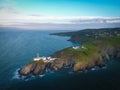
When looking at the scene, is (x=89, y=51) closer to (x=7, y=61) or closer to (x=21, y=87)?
(x=7, y=61)

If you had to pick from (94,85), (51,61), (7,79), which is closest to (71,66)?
(51,61)

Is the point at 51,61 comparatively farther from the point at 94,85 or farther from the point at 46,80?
the point at 94,85

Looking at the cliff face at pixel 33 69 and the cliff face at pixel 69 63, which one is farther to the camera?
the cliff face at pixel 69 63

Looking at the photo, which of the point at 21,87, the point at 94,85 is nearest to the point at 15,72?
the point at 21,87

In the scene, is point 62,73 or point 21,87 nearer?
point 21,87

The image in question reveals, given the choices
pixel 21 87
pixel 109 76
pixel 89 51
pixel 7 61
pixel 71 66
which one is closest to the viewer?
pixel 21 87

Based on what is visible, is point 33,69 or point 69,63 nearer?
point 33,69

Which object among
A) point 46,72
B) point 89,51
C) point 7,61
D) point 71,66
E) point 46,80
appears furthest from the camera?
point 89,51

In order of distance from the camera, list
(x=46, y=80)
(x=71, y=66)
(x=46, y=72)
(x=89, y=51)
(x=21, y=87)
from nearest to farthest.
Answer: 1. (x=21, y=87)
2. (x=46, y=80)
3. (x=46, y=72)
4. (x=71, y=66)
5. (x=89, y=51)

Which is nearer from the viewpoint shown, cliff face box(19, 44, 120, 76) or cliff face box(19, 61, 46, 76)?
cliff face box(19, 61, 46, 76)
